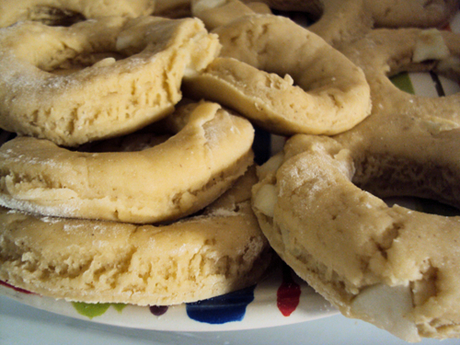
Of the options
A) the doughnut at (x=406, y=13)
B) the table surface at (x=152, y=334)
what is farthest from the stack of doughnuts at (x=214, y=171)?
the doughnut at (x=406, y=13)

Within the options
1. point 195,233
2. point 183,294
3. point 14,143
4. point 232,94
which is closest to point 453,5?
point 232,94

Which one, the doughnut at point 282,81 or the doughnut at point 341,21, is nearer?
the doughnut at point 282,81

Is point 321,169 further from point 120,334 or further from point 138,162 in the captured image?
point 120,334

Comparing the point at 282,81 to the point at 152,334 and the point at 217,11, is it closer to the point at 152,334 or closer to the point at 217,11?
the point at 217,11

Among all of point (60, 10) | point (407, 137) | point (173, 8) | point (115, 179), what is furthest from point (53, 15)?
point (407, 137)

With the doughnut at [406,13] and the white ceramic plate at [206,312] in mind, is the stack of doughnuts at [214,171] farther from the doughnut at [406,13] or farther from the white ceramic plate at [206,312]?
the doughnut at [406,13]

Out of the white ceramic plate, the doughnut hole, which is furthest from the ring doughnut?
the doughnut hole

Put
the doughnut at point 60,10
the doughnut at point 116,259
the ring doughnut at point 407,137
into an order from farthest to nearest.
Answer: the doughnut at point 60,10, the ring doughnut at point 407,137, the doughnut at point 116,259
